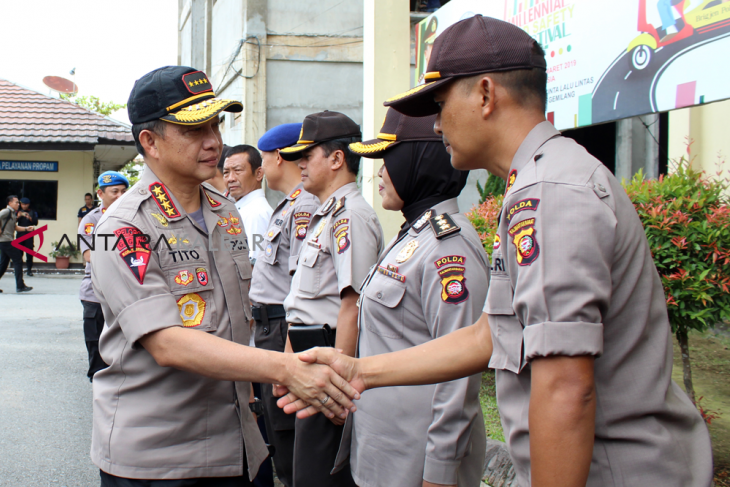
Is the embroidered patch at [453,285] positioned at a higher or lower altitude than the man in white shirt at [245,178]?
lower

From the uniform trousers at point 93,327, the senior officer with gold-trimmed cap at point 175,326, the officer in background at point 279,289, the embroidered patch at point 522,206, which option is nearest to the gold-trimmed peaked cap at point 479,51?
the embroidered patch at point 522,206

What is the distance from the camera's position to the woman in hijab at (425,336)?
1.94 m

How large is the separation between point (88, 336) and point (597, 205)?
5046 millimetres

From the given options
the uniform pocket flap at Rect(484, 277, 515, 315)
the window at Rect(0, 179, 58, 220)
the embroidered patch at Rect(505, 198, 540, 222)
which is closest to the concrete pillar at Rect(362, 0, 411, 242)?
the uniform pocket flap at Rect(484, 277, 515, 315)

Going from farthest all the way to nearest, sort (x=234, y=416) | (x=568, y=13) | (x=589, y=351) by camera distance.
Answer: (x=568, y=13), (x=234, y=416), (x=589, y=351)

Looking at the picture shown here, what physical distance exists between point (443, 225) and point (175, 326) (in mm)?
960

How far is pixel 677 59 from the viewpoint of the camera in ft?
11.3

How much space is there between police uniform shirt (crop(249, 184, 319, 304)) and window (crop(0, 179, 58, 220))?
15.3 m

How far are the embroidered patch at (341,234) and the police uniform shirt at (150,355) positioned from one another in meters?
0.64

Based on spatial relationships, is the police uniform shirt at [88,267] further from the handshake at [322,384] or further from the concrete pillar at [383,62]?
the handshake at [322,384]

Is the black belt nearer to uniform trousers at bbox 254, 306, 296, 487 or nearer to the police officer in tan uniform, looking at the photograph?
uniform trousers at bbox 254, 306, 296, 487

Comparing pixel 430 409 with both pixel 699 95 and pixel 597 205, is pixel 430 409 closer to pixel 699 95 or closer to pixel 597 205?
pixel 597 205

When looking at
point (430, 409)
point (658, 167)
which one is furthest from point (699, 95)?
point (658, 167)

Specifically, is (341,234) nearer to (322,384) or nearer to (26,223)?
(322,384)
